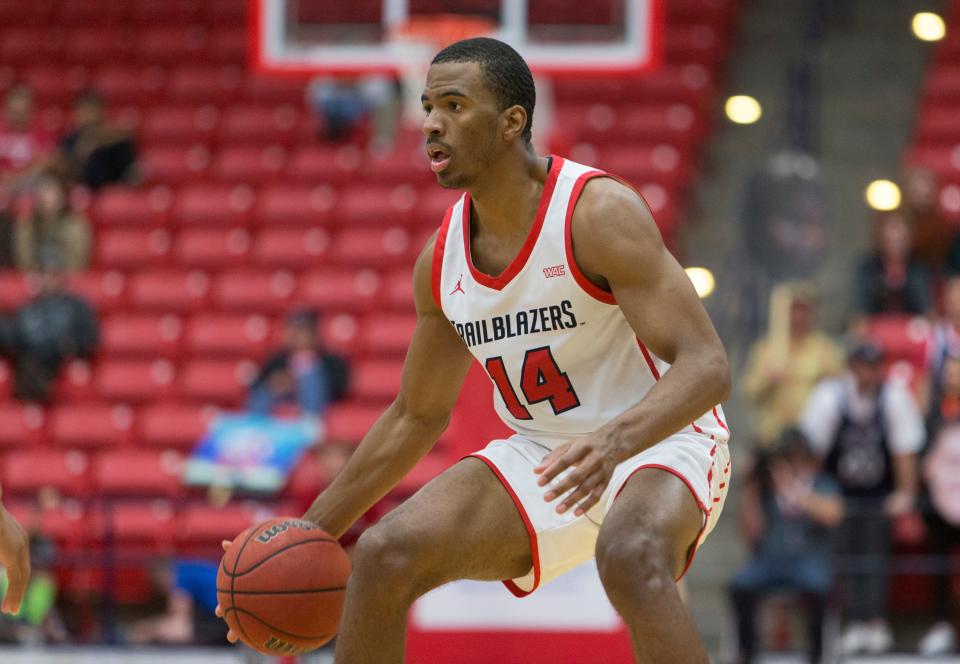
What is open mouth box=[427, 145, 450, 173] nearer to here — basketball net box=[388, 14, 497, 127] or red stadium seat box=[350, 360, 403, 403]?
basketball net box=[388, 14, 497, 127]

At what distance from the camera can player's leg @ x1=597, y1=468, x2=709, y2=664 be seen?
4.12 metres

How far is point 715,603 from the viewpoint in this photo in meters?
9.75

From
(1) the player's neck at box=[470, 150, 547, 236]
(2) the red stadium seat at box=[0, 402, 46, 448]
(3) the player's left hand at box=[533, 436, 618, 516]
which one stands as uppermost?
(1) the player's neck at box=[470, 150, 547, 236]

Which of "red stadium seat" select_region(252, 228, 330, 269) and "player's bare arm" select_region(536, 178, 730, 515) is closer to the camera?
"player's bare arm" select_region(536, 178, 730, 515)

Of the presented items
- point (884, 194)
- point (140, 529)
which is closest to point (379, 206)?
point (140, 529)

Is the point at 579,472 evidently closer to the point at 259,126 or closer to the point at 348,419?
the point at 348,419

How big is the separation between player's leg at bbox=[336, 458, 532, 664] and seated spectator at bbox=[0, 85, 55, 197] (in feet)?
29.4

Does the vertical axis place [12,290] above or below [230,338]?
above

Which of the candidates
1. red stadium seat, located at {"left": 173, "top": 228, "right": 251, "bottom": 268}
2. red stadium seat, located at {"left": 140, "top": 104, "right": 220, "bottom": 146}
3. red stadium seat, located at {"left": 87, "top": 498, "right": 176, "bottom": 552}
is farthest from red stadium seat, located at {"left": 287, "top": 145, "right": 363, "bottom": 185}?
red stadium seat, located at {"left": 87, "top": 498, "right": 176, "bottom": 552}

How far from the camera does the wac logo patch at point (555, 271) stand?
15.0 feet

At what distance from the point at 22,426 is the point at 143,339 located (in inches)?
41.6

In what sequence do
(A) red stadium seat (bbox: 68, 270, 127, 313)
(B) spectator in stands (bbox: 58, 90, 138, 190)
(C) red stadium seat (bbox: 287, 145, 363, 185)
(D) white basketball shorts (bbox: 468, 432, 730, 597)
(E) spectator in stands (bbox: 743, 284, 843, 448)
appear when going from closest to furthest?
(D) white basketball shorts (bbox: 468, 432, 730, 597) < (E) spectator in stands (bbox: 743, 284, 843, 448) < (A) red stadium seat (bbox: 68, 270, 127, 313) < (B) spectator in stands (bbox: 58, 90, 138, 190) < (C) red stadium seat (bbox: 287, 145, 363, 185)

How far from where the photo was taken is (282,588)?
4.70m

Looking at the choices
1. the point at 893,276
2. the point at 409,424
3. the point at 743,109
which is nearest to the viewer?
the point at 409,424
